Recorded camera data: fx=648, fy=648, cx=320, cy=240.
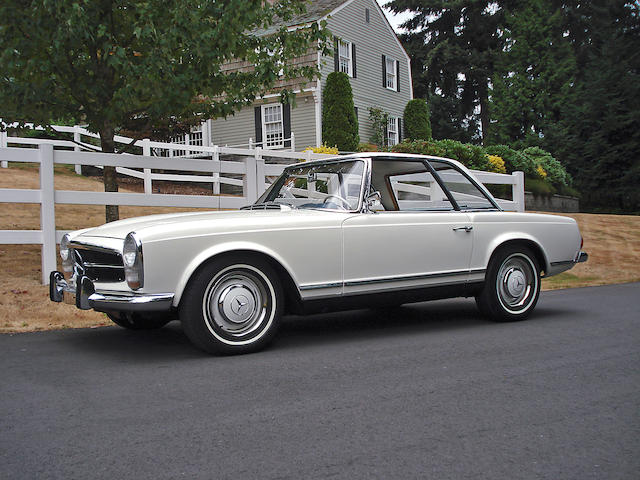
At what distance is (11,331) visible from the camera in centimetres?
589

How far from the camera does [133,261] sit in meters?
4.48

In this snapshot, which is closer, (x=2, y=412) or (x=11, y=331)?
(x=2, y=412)

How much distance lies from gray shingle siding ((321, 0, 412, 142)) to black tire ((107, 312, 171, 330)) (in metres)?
21.0

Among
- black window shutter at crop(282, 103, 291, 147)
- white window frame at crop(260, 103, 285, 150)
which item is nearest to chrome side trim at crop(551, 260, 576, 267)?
white window frame at crop(260, 103, 285, 150)

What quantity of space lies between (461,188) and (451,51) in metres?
36.8

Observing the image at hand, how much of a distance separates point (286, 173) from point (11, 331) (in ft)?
9.56

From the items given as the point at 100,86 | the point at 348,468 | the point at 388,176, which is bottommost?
the point at 348,468

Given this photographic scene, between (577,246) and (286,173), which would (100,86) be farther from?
(577,246)

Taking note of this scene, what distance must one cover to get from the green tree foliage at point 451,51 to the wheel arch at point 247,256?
37558 mm

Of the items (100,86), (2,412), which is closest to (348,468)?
(2,412)

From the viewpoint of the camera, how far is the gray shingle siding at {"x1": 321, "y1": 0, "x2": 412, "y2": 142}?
26844 mm

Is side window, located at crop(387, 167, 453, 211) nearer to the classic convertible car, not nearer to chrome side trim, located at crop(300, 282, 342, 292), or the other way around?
the classic convertible car

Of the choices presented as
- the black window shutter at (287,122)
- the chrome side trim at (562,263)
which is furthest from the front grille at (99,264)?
the black window shutter at (287,122)

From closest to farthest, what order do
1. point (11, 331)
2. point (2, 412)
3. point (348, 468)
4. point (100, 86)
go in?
point (348, 468)
point (2, 412)
point (11, 331)
point (100, 86)
